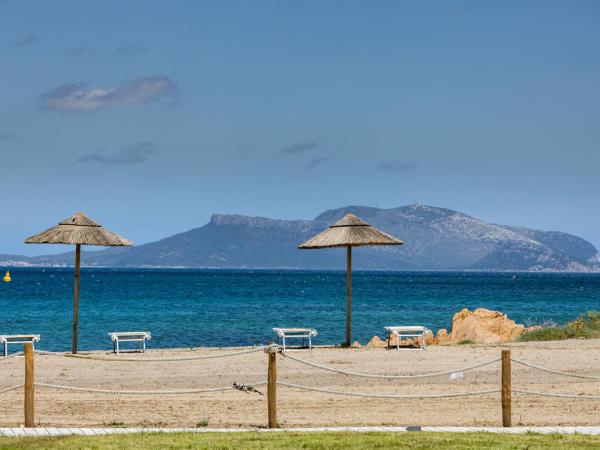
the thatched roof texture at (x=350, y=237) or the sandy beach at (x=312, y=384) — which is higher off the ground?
the thatched roof texture at (x=350, y=237)

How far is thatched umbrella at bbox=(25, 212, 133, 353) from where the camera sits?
20344 mm

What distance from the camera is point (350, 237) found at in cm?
2192

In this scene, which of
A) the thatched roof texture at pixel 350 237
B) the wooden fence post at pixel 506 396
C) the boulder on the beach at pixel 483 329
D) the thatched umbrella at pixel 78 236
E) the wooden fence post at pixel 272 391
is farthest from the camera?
the boulder on the beach at pixel 483 329

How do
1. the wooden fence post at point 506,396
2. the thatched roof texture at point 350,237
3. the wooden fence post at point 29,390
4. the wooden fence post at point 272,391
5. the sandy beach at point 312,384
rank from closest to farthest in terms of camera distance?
the wooden fence post at point 29,390 < the wooden fence post at point 272,391 < the wooden fence post at point 506,396 < the sandy beach at point 312,384 < the thatched roof texture at point 350,237

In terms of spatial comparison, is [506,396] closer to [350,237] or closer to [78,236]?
[350,237]

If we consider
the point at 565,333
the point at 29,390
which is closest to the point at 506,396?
the point at 29,390

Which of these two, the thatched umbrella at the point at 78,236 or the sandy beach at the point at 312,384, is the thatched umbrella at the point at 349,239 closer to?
the sandy beach at the point at 312,384

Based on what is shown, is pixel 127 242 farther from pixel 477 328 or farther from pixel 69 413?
pixel 477 328

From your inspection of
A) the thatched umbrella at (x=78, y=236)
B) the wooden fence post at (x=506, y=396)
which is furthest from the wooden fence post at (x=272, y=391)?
the thatched umbrella at (x=78, y=236)

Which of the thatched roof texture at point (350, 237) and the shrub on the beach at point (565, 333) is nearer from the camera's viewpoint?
the thatched roof texture at point (350, 237)

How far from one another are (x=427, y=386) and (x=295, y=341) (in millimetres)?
15121

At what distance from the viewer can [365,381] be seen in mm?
16531

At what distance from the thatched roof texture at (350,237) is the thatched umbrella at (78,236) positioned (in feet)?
14.5

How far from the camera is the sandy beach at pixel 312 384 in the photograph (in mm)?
12812
